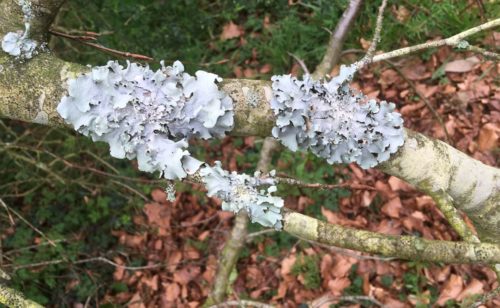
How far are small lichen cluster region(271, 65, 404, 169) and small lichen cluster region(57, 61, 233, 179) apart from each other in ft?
0.45

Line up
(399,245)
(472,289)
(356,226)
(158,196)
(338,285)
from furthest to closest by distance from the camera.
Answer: (158,196) → (356,226) → (338,285) → (472,289) → (399,245)

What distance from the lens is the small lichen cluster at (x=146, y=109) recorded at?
109 centimetres

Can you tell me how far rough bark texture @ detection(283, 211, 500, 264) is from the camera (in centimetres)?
105

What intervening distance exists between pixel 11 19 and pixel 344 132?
2.81 feet

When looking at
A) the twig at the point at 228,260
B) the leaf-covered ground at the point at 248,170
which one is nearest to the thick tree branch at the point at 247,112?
the twig at the point at 228,260

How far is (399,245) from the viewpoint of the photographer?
1.05 metres

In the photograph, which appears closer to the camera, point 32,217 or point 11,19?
point 11,19

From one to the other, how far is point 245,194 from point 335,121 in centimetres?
27

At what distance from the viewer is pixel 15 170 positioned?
3.19 m

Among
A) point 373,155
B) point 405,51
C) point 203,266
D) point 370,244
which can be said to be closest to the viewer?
point 370,244

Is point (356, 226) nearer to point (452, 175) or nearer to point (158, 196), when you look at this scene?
point (158, 196)

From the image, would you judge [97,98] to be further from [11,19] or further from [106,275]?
[106,275]

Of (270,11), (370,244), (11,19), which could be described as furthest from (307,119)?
(270,11)

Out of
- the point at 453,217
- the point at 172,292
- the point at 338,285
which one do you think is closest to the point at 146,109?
the point at 453,217
